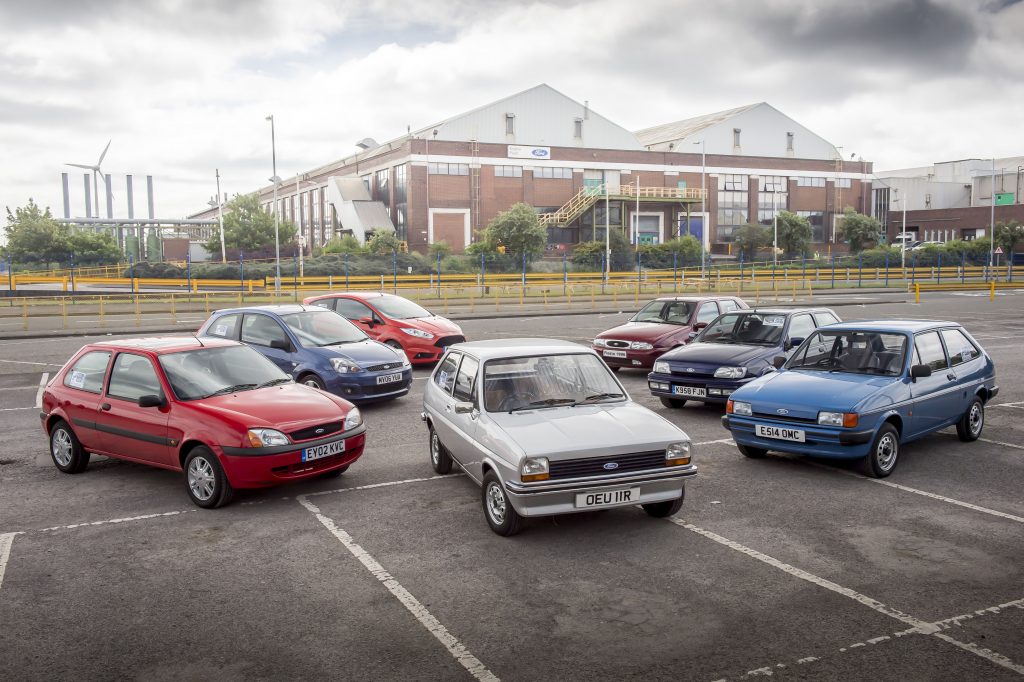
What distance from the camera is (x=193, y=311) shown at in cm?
3469

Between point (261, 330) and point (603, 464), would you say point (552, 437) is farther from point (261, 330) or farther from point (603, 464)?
point (261, 330)

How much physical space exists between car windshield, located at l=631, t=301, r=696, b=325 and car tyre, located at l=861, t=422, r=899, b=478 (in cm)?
733

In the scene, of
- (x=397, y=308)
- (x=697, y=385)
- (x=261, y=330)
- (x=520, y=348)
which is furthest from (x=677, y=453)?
(x=397, y=308)

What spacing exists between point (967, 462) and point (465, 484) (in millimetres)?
5453

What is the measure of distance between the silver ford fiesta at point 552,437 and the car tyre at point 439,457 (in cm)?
42

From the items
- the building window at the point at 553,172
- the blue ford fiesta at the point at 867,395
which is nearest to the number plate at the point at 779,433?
the blue ford fiesta at the point at 867,395

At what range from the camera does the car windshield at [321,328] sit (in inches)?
487

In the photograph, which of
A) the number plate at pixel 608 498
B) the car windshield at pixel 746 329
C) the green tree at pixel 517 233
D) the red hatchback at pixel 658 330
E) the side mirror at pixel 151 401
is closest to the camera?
the number plate at pixel 608 498

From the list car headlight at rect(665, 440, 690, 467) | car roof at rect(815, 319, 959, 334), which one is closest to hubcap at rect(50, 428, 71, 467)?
car headlight at rect(665, 440, 690, 467)

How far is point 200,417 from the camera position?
7.36 metres

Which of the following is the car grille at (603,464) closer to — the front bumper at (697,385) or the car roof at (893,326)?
the car roof at (893,326)

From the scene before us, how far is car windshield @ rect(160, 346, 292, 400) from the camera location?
789 centimetres

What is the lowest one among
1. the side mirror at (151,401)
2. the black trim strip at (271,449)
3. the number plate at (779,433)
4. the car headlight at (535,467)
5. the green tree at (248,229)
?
the number plate at (779,433)

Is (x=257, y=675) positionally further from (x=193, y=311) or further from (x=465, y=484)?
(x=193, y=311)
